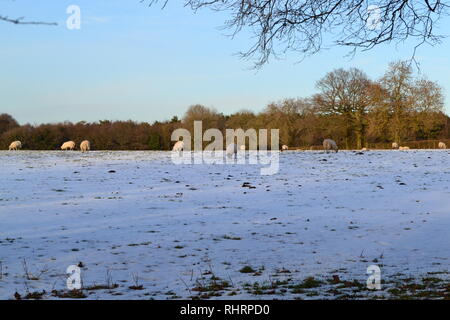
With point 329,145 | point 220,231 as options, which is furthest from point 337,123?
point 220,231

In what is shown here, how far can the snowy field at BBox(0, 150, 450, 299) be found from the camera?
854 cm

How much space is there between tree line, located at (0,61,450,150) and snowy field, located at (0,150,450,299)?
98.8 ft

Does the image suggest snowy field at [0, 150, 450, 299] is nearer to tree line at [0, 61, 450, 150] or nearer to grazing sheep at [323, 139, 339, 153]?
grazing sheep at [323, 139, 339, 153]

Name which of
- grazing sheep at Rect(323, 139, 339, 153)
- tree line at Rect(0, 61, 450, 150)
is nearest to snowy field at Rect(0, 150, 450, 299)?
grazing sheep at Rect(323, 139, 339, 153)

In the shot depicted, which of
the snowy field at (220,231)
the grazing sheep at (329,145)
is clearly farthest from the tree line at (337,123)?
the snowy field at (220,231)

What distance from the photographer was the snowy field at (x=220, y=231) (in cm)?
854

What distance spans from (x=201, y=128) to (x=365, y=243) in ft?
203

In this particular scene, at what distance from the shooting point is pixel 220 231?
14188 millimetres

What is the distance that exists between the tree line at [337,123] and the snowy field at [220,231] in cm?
3011

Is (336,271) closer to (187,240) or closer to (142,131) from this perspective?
(187,240)

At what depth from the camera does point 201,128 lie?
73938 mm

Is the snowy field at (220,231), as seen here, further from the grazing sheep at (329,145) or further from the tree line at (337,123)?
the tree line at (337,123)

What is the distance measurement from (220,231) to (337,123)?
50435 millimetres
